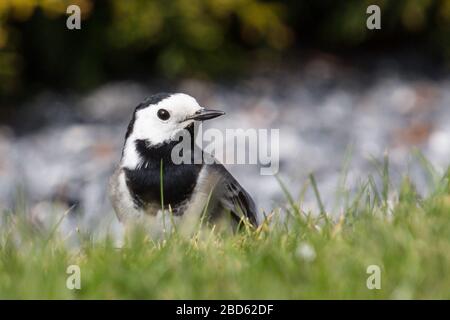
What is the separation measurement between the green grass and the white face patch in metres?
1.00

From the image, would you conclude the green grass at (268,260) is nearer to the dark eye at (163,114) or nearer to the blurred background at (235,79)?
the dark eye at (163,114)

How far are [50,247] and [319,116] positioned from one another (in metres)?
5.58

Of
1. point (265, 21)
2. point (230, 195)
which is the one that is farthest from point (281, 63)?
point (230, 195)

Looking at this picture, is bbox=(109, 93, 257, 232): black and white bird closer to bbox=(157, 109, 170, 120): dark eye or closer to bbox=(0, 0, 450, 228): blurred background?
bbox=(157, 109, 170, 120): dark eye

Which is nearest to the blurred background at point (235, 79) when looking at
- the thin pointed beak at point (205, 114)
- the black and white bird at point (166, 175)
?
the black and white bird at point (166, 175)

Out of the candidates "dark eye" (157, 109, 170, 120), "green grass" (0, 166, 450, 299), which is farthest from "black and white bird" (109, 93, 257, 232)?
"green grass" (0, 166, 450, 299)

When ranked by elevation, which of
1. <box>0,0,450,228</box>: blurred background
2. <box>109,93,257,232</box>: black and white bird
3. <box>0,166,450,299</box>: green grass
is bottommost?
<box>0,166,450,299</box>: green grass

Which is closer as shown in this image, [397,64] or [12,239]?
[12,239]

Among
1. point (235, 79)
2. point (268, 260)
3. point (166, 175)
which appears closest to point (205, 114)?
point (166, 175)

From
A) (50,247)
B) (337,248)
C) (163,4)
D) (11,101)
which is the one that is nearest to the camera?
(337,248)

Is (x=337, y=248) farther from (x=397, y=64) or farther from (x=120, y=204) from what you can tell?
(x=397, y=64)

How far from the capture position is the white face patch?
4.81m
